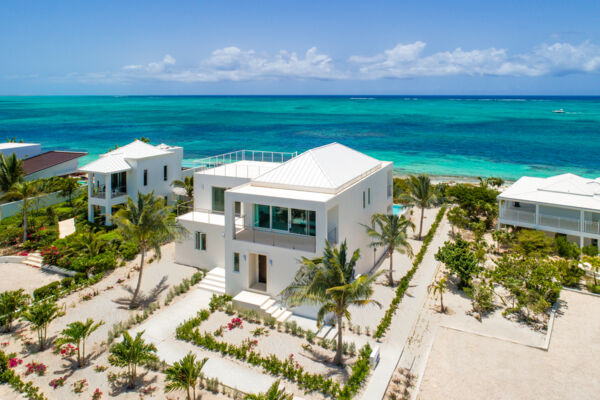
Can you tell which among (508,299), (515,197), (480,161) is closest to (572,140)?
(480,161)

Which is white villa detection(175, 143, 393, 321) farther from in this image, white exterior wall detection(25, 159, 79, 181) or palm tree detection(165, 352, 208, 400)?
white exterior wall detection(25, 159, 79, 181)

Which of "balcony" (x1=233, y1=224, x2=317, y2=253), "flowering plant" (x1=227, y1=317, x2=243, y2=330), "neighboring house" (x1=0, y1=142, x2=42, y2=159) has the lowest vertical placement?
"flowering plant" (x1=227, y1=317, x2=243, y2=330)

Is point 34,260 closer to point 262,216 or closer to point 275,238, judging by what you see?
point 262,216

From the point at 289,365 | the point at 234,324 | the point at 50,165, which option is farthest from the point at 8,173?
the point at 289,365

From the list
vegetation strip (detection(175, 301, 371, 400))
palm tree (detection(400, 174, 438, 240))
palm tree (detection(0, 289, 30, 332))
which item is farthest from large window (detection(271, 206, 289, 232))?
palm tree (detection(0, 289, 30, 332))

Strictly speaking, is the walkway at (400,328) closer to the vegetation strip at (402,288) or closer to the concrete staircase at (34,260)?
the vegetation strip at (402,288)

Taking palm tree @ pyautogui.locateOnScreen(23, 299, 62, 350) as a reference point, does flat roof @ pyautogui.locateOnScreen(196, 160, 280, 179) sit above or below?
above
